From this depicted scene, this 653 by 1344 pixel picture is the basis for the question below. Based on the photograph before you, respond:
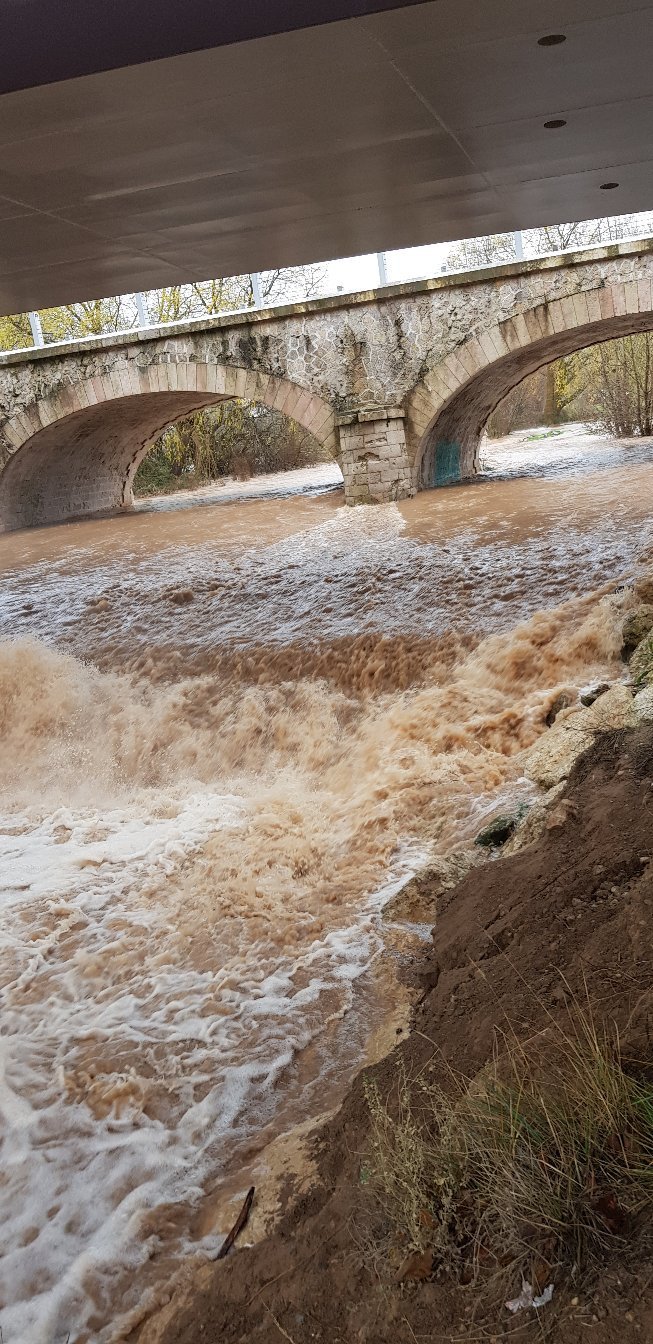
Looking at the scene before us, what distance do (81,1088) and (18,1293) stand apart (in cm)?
85

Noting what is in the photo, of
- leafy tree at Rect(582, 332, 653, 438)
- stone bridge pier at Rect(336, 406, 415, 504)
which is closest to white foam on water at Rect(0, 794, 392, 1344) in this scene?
stone bridge pier at Rect(336, 406, 415, 504)

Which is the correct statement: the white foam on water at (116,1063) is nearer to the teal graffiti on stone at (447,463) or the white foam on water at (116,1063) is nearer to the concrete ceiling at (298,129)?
the concrete ceiling at (298,129)

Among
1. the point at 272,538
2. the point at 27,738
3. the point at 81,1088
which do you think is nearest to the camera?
the point at 81,1088

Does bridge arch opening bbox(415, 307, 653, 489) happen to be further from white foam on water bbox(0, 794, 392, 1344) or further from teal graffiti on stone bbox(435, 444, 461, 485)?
white foam on water bbox(0, 794, 392, 1344)

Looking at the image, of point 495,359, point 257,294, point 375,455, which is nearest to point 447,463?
point 375,455

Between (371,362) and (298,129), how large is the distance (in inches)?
341

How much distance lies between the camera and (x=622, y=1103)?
1.97m

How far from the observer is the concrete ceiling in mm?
2943

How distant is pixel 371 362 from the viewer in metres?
12.6

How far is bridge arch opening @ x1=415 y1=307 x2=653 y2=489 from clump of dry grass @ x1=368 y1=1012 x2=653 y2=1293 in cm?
1091

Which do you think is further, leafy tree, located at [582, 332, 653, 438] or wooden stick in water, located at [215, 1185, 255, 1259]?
leafy tree, located at [582, 332, 653, 438]

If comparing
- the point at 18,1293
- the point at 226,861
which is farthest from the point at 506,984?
the point at 226,861

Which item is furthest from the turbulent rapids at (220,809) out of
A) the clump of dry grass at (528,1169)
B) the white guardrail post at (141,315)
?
the white guardrail post at (141,315)

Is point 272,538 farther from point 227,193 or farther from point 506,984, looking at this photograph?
point 506,984
